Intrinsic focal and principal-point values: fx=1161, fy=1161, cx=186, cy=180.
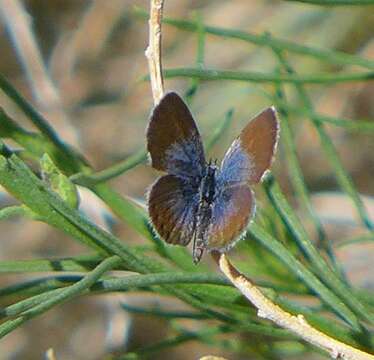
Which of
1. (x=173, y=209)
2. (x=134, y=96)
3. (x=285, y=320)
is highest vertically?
(x=134, y=96)

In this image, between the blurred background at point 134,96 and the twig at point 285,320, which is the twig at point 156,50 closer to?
the twig at point 285,320

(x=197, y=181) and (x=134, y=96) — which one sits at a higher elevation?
(x=134, y=96)

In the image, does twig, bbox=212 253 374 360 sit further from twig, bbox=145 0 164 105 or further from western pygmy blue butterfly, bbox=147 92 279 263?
twig, bbox=145 0 164 105

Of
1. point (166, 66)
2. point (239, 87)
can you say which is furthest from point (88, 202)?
point (166, 66)

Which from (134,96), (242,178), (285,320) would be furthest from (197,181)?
(134,96)

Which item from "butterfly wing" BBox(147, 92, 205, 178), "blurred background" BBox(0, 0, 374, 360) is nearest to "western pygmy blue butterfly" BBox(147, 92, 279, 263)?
"butterfly wing" BBox(147, 92, 205, 178)

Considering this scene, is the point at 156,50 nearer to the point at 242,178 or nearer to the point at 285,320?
the point at 242,178

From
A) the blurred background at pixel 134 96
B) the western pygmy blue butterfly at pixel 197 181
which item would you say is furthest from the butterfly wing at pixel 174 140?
the blurred background at pixel 134 96
